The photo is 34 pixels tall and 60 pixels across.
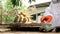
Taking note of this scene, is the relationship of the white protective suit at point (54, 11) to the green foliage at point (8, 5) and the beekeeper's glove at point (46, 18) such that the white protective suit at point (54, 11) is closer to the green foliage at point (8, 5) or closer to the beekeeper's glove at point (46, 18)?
the beekeeper's glove at point (46, 18)

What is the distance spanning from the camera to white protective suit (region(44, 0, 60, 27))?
1088mm

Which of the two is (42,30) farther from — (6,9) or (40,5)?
(6,9)

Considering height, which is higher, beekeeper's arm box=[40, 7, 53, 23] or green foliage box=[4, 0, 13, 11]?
green foliage box=[4, 0, 13, 11]

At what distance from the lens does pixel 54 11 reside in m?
1.09

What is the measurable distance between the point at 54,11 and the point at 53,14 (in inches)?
0.8

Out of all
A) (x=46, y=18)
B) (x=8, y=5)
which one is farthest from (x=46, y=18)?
(x=8, y=5)

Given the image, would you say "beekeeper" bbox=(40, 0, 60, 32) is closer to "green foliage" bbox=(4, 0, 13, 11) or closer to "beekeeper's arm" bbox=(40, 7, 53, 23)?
"beekeeper's arm" bbox=(40, 7, 53, 23)

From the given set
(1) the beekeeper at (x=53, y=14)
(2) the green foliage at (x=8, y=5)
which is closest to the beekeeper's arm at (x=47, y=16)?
(1) the beekeeper at (x=53, y=14)

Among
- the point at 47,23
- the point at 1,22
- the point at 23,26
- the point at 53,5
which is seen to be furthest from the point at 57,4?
the point at 1,22

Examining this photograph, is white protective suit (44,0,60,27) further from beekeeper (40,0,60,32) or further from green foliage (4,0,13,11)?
green foliage (4,0,13,11)

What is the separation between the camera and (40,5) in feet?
3.59

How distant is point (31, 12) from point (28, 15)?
28 mm

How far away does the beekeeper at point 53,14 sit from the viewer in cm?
109

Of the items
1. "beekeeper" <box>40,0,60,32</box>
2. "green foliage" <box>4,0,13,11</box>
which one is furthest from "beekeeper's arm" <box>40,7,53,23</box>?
"green foliage" <box>4,0,13,11</box>
